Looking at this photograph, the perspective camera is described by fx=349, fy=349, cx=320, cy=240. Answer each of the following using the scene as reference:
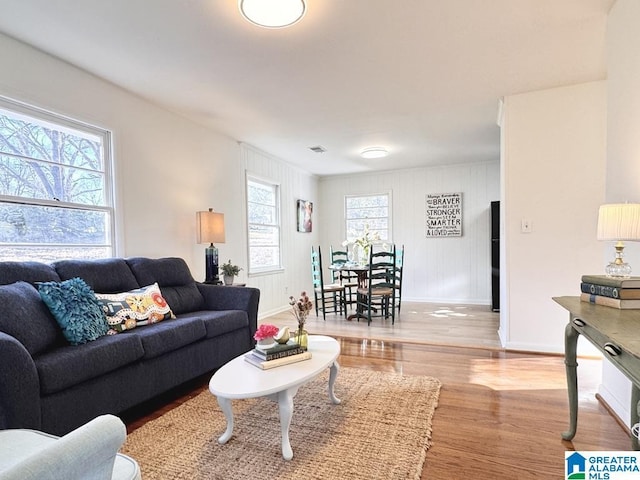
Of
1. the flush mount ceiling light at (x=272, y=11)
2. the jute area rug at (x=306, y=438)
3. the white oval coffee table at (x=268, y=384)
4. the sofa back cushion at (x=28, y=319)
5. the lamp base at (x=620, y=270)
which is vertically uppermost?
the flush mount ceiling light at (x=272, y=11)

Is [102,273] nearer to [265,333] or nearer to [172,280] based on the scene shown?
[172,280]

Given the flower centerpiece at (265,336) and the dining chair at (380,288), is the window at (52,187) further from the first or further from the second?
the dining chair at (380,288)

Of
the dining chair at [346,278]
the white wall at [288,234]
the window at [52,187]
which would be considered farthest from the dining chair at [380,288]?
the window at [52,187]

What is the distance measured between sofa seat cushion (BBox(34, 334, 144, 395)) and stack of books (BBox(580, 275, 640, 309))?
2539 millimetres

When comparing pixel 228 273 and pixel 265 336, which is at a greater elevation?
pixel 228 273

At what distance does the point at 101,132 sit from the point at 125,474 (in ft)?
9.60

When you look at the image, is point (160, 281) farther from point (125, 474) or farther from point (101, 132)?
point (125, 474)

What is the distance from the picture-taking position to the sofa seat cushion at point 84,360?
1.70 meters

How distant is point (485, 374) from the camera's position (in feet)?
9.21

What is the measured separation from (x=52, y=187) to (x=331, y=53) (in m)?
2.34

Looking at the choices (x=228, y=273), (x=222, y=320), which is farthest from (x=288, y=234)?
(x=222, y=320)

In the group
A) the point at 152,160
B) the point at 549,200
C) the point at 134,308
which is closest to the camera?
the point at 134,308

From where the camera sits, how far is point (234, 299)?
317 cm

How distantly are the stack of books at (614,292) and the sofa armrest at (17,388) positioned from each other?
2.71 meters
